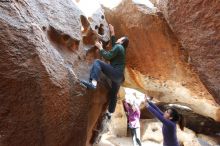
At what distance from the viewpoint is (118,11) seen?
6879 millimetres

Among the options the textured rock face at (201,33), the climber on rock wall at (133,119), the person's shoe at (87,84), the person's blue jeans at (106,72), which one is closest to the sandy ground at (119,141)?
the climber on rock wall at (133,119)

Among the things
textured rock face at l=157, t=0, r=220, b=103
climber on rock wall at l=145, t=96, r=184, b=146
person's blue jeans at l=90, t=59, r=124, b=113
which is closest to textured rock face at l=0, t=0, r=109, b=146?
person's blue jeans at l=90, t=59, r=124, b=113

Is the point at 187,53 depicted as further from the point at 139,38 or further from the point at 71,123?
the point at 71,123

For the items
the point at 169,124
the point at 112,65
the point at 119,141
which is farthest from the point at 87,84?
the point at 119,141

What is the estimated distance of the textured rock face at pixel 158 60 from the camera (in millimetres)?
6367

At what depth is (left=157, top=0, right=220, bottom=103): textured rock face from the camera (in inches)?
209

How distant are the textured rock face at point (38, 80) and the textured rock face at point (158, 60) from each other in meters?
1.90

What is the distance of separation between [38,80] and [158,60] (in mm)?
3321

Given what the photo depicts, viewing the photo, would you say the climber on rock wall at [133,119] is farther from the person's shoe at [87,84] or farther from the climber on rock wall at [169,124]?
the person's shoe at [87,84]

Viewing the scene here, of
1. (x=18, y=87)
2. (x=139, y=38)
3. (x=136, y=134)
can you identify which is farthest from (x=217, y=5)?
(x=136, y=134)

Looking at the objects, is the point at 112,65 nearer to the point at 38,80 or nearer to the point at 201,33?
the point at 201,33

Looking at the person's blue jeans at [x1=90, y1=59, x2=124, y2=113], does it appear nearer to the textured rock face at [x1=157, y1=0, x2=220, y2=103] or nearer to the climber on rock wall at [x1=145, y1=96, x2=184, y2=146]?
the climber on rock wall at [x1=145, y1=96, x2=184, y2=146]

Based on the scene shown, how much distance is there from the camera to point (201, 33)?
215 inches

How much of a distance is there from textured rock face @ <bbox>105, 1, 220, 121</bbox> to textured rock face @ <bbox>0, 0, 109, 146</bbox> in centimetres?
190
